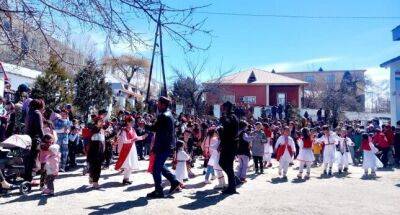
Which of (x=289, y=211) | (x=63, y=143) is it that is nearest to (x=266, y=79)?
(x=63, y=143)

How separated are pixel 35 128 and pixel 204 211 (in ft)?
14.0

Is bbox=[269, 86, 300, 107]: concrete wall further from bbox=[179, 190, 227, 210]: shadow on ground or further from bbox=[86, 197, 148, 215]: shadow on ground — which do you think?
bbox=[86, 197, 148, 215]: shadow on ground

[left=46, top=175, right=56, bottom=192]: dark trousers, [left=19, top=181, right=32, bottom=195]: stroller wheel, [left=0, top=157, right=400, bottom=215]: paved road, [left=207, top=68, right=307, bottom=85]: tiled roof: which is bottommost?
[left=0, top=157, right=400, bottom=215]: paved road

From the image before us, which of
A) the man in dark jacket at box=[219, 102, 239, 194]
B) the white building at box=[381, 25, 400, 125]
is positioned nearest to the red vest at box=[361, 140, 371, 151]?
the man in dark jacket at box=[219, 102, 239, 194]

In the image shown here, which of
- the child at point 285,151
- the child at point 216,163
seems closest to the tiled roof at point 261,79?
the child at point 285,151

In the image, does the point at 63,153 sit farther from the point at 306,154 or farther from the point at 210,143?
the point at 306,154

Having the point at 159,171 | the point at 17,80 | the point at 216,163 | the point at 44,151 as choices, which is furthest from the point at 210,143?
the point at 17,80

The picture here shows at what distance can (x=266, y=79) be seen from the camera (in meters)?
48.2

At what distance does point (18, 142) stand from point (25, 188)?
3.14ft

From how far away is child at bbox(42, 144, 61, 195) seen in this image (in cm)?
849

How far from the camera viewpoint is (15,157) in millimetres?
9227

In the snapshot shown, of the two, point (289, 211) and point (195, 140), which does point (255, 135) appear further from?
point (289, 211)

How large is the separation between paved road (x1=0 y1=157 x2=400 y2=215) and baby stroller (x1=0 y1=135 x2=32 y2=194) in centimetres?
29

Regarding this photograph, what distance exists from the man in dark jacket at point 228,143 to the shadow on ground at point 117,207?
6.66 feet
